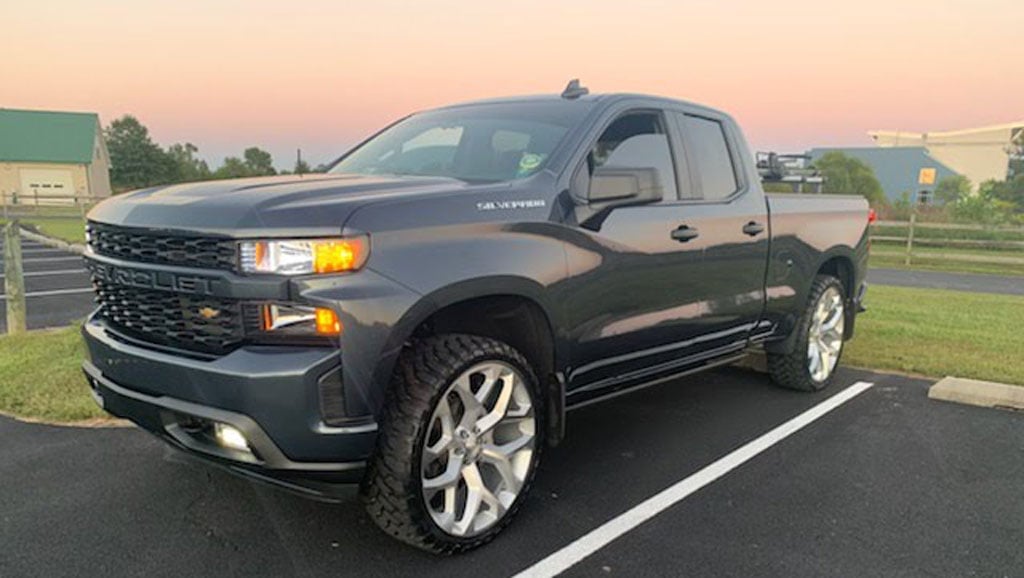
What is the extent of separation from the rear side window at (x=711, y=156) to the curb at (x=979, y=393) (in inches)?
98.4

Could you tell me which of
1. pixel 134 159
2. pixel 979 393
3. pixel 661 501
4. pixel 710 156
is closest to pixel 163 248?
pixel 661 501

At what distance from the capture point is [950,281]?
15.5 m

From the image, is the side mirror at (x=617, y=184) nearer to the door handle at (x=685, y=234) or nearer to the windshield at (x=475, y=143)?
the windshield at (x=475, y=143)

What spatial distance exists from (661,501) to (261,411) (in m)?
2.06

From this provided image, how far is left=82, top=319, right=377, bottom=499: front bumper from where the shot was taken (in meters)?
2.45

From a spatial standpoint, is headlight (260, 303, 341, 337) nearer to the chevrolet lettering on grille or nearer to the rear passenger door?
the chevrolet lettering on grille

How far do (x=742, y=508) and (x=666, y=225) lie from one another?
4.95ft

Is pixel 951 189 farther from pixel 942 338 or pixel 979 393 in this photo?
pixel 979 393

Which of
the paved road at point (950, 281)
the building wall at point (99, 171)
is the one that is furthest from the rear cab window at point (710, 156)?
the building wall at point (99, 171)

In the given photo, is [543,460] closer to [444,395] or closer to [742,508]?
[742,508]

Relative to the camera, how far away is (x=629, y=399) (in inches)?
211

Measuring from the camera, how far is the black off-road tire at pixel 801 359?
5.30 metres

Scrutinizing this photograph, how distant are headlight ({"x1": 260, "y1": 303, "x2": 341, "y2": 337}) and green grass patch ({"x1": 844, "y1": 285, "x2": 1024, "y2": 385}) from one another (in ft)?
18.2

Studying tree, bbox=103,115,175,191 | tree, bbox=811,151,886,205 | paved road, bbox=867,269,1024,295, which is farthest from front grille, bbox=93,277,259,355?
tree, bbox=103,115,175,191
